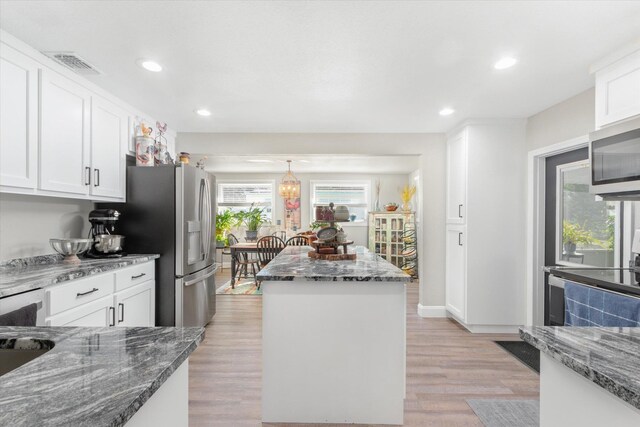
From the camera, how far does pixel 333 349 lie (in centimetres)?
192

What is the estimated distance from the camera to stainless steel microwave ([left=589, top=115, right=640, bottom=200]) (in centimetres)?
186

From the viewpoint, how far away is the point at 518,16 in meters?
1.75

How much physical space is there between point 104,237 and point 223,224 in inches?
181

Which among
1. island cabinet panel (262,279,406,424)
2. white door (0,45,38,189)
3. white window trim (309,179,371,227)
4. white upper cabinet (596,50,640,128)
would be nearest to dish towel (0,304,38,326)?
white door (0,45,38,189)

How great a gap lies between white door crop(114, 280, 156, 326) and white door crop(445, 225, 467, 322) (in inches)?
124

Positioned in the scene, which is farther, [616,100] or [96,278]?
[96,278]

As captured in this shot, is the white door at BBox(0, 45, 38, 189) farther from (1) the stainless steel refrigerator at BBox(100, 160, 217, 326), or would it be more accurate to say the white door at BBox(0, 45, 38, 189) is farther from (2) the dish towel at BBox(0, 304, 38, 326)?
(1) the stainless steel refrigerator at BBox(100, 160, 217, 326)

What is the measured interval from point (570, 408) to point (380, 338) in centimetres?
119

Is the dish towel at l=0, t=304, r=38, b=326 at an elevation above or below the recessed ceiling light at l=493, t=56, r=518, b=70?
below

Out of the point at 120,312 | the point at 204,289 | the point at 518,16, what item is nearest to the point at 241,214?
the point at 204,289

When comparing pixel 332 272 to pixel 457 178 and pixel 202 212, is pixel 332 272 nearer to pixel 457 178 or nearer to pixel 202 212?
pixel 202 212

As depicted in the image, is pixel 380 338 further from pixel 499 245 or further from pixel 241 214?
pixel 241 214

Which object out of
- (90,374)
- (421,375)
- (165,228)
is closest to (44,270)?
(165,228)

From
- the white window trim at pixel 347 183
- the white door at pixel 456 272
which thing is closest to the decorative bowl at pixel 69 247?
the white door at pixel 456 272
